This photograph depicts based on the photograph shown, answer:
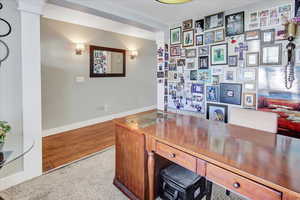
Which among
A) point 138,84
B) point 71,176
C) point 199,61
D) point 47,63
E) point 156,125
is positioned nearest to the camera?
point 156,125

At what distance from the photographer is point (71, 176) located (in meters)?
2.17

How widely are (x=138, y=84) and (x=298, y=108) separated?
3978mm

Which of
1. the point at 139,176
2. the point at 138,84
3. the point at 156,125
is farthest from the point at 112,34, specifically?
the point at 139,176

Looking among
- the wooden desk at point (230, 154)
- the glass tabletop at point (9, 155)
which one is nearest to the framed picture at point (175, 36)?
the wooden desk at point (230, 154)

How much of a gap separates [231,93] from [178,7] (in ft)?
4.66

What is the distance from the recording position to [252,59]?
2.29m

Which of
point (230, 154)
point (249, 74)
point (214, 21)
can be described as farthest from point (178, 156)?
point (214, 21)

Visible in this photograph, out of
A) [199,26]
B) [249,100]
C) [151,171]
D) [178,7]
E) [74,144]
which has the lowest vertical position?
[74,144]

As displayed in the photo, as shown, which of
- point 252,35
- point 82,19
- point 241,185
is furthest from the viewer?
point 82,19

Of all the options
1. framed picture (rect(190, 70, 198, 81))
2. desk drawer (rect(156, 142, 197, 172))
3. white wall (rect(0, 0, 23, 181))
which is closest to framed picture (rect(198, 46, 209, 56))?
framed picture (rect(190, 70, 198, 81))

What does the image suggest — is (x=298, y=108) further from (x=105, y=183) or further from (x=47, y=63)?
(x=47, y=63)

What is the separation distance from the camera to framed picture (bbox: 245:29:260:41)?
7.31 ft

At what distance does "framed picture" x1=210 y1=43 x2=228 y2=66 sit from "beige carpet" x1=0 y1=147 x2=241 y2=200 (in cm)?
166

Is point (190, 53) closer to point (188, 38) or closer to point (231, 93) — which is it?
point (188, 38)
